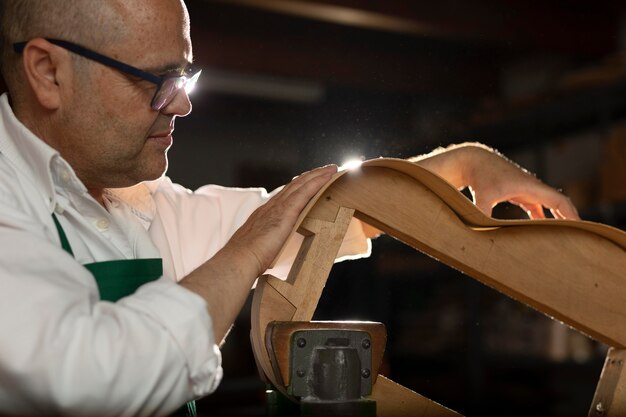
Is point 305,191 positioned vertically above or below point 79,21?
below

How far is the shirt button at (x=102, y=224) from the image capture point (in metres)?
1.32

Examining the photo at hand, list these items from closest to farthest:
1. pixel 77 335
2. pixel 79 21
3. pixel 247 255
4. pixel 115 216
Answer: pixel 77 335, pixel 247 255, pixel 79 21, pixel 115 216

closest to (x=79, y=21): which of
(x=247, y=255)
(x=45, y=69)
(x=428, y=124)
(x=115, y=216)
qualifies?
(x=45, y=69)

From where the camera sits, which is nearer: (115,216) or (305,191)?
(305,191)

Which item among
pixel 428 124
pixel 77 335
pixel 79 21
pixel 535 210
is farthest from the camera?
pixel 428 124

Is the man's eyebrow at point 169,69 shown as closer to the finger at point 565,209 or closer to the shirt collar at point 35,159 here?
the shirt collar at point 35,159

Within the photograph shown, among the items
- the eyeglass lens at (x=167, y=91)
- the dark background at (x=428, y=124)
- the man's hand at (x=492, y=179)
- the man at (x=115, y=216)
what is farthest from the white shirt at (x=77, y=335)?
the dark background at (x=428, y=124)

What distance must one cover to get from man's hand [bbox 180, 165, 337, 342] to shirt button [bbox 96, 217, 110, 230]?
9.1 inches

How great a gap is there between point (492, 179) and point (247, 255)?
1.69ft

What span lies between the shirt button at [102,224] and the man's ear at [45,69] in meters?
0.18

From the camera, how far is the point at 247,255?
1150 mm

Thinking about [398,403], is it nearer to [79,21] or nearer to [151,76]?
[151,76]

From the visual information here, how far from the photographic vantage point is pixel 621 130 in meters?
2.94

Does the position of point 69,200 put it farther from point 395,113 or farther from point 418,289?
point 418,289
